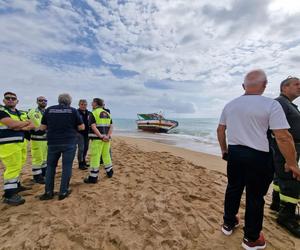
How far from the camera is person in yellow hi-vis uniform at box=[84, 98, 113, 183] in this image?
4422 millimetres

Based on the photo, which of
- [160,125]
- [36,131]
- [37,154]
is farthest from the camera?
[160,125]

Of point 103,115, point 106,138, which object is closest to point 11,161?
point 106,138

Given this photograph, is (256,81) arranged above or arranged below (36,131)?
above

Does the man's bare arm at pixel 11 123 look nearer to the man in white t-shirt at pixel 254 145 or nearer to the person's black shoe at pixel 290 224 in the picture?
the man in white t-shirt at pixel 254 145

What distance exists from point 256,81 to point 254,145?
0.71m

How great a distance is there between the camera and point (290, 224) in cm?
279

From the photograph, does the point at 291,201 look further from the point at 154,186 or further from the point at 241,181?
the point at 154,186

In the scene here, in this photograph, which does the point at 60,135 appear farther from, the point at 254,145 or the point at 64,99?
the point at 254,145

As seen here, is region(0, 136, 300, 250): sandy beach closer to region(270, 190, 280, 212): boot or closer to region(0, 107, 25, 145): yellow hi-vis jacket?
region(270, 190, 280, 212): boot

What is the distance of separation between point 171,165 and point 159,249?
420 centimetres

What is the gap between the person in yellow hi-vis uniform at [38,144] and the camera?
4.37m

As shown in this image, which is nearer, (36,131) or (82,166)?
(36,131)

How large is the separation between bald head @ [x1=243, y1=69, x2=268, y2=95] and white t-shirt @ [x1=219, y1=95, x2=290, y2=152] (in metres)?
0.11

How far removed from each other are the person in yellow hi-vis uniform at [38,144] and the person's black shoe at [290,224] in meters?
4.45
